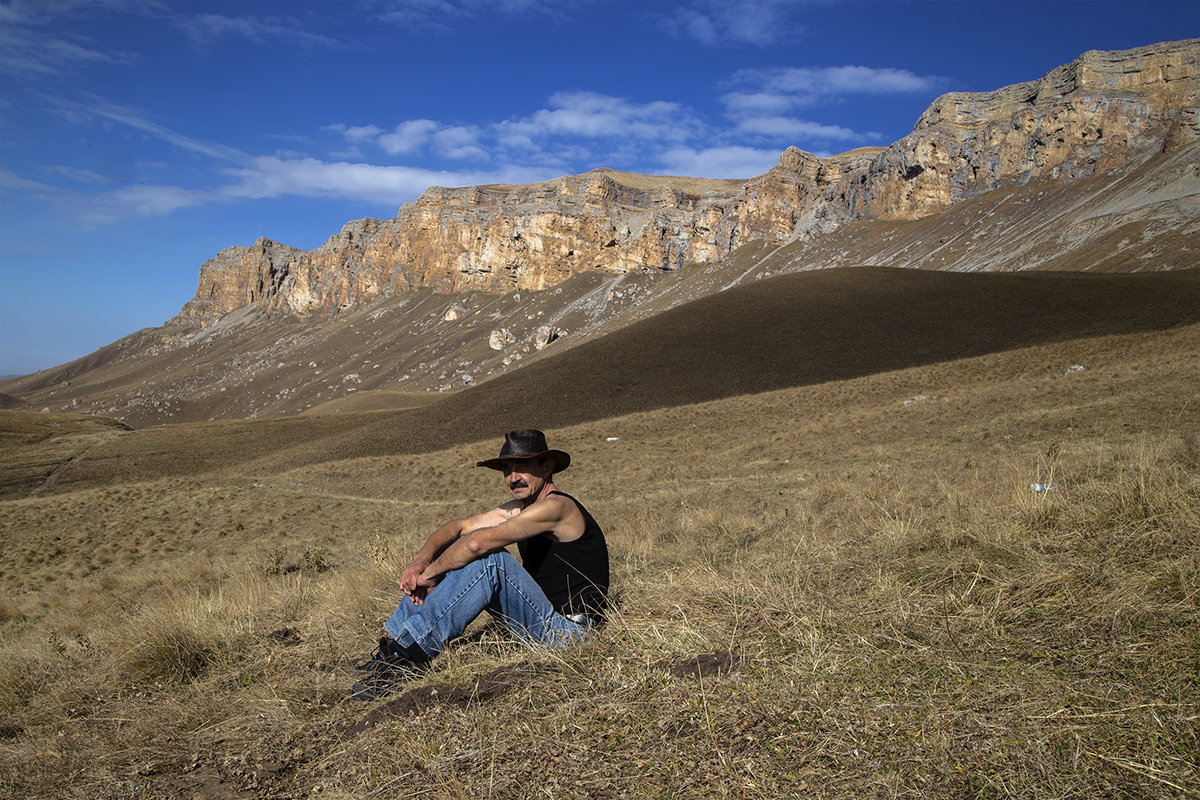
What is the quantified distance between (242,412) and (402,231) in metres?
66.2

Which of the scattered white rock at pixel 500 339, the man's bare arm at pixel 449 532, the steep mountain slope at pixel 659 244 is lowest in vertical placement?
the man's bare arm at pixel 449 532

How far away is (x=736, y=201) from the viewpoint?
12462cm

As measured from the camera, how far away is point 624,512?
41.9 ft

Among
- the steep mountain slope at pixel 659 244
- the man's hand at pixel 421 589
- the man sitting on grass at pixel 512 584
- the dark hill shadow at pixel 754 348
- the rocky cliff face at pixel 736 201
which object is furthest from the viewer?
the rocky cliff face at pixel 736 201

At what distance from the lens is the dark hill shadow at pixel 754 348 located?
3034 cm

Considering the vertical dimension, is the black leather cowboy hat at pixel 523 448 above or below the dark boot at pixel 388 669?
above

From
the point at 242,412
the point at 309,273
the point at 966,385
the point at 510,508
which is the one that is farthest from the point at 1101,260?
the point at 309,273

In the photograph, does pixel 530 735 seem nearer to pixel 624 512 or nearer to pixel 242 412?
pixel 624 512

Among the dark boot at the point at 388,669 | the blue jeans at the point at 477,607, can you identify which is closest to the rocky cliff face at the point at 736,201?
the blue jeans at the point at 477,607

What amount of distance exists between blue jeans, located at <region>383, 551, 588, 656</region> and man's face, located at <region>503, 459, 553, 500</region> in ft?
1.60

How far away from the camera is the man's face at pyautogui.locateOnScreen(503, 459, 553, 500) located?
3967 millimetres

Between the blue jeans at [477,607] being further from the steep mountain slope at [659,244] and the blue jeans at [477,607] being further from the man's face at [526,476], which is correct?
the steep mountain slope at [659,244]

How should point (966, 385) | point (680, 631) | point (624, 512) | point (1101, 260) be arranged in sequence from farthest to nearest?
point (1101, 260) < point (966, 385) < point (624, 512) < point (680, 631)

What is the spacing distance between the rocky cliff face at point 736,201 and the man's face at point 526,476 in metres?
98.7
